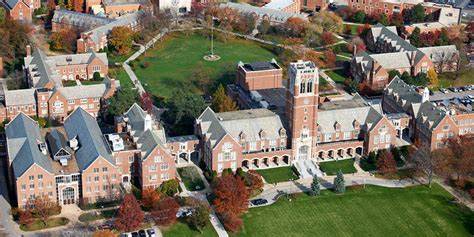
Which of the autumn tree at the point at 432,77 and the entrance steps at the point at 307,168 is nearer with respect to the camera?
the entrance steps at the point at 307,168

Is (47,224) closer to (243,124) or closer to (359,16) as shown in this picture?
(243,124)

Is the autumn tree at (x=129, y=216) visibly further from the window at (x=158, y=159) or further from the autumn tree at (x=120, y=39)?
the autumn tree at (x=120, y=39)

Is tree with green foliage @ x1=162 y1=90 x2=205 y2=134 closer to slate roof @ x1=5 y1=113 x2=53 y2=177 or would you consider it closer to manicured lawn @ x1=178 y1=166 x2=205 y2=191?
manicured lawn @ x1=178 y1=166 x2=205 y2=191

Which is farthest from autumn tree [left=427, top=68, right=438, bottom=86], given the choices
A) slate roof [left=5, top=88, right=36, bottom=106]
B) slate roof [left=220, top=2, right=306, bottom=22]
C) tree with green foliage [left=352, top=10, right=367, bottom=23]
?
slate roof [left=5, top=88, right=36, bottom=106]

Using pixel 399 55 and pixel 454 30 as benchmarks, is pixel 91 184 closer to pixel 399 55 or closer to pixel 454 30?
pixel 399 55

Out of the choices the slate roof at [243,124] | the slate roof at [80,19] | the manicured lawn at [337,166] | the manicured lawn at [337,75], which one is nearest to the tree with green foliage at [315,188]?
the manicured lawn at [337,166]

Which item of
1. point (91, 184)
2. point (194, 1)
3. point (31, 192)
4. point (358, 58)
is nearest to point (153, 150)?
point (91, 184)
